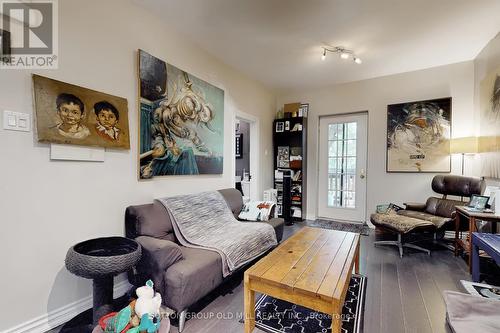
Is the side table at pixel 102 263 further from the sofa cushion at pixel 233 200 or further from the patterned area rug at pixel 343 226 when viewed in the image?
the patterned area rug at pixel 343 226

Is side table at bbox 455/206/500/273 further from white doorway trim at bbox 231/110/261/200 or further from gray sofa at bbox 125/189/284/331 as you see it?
Result: white doorway trim at bbox 231/110/261/200

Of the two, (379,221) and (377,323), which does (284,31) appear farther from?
(377,323)

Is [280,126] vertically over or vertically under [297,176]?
over

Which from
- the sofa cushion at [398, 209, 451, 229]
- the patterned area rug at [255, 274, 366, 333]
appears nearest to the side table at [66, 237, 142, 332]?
the patterned area rug at [255, 274, 366, 333]

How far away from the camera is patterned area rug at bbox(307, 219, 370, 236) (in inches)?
155

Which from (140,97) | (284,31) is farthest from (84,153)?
(284,31)

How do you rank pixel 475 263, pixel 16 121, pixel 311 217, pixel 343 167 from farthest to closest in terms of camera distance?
pixel 311 217
pixel 343 167
pixel 475 263
pixel 16 121

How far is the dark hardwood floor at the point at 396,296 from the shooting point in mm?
1650

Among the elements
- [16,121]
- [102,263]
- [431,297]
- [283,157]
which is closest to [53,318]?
[102,263]

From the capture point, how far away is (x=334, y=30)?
2.66 meters

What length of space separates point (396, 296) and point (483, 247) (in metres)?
0.83

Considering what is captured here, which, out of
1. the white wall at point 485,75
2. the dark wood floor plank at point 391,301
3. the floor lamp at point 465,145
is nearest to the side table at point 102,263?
the dark wood floor plank at point 391,301

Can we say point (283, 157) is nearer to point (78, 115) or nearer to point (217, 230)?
point (217, 230)

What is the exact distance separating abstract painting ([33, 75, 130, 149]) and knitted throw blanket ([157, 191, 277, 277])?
0.78 m
